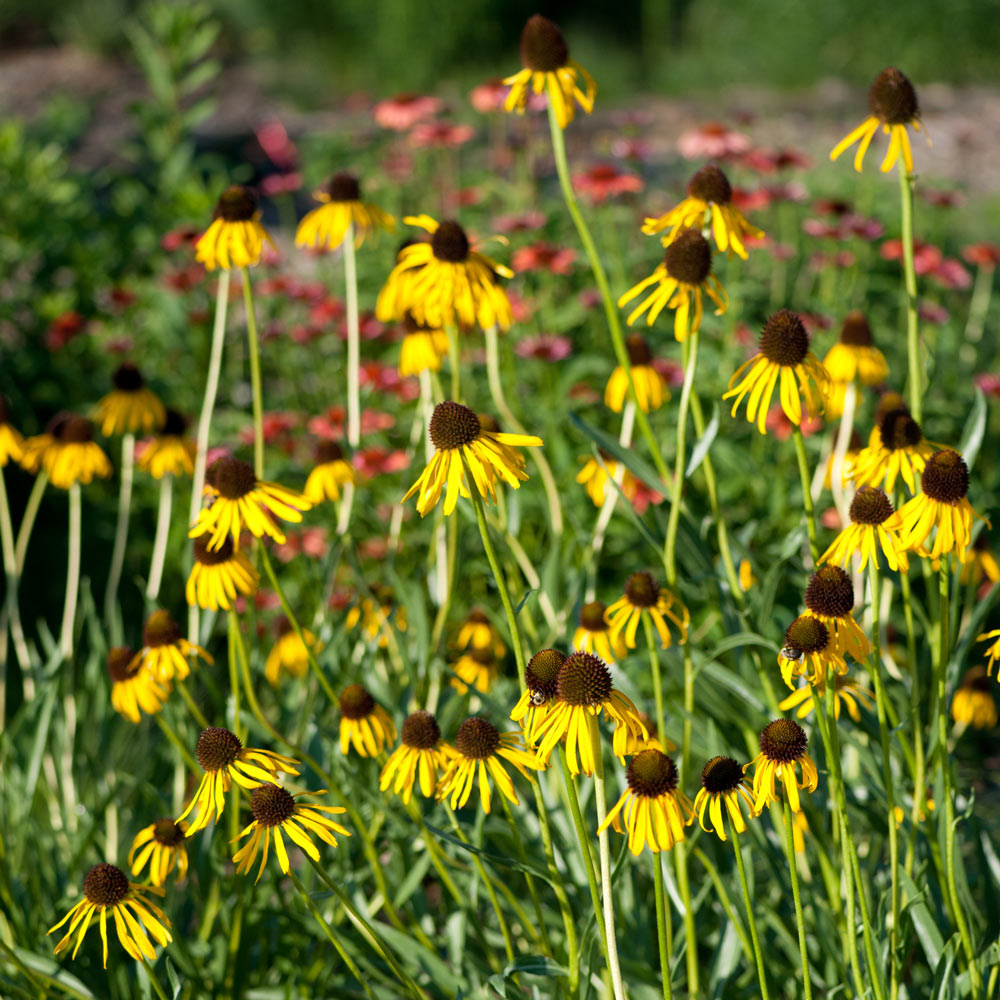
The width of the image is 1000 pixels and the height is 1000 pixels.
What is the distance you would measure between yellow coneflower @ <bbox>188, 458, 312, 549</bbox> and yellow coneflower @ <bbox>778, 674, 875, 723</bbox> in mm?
836

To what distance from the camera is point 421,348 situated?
8.53 feet

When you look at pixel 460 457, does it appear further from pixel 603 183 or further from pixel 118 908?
pixel 603 183

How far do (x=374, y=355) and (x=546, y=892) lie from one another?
9.95 ft

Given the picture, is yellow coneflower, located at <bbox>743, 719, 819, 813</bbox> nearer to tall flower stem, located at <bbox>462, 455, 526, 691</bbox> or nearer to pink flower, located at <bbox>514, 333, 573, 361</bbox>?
tall flower stem, located at <bbox>462, 455, 526, 691</bbox>

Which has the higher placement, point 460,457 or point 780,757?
point 460,457

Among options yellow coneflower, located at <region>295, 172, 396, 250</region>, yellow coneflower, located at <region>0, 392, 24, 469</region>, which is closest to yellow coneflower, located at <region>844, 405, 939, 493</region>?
yellow coneflower, located at <region>295, 172, 396, 250</region>

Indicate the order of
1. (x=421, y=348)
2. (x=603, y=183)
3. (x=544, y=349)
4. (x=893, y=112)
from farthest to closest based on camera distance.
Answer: (x=603, y=183) < (x=544, y=349) < (x=421, y=348) < (x=893, y=112)

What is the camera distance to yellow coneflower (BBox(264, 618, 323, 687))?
2654 millimetres

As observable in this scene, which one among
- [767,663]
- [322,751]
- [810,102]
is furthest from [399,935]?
[810,102]

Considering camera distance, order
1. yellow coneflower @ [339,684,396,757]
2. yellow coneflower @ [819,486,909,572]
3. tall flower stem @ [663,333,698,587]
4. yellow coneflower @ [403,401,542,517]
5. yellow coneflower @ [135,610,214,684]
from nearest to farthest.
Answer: yellow coneflower @ [403,401,542,517] < yellow coneflower @ [819,486,909,572] < tall flower stem @ [663,333,698,587] < yellow coneflower @ [339,684,396,757] < yellow coneflower @ [135,610,214,684]

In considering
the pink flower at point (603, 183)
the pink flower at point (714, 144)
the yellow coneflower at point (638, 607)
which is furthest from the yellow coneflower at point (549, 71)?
the pink flower at point (714, 144)

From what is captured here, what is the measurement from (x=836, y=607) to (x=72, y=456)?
6.16 ft

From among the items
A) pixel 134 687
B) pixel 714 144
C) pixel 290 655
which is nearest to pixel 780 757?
pixel 134 687

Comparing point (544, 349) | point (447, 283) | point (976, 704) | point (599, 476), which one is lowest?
point (976, 704)
